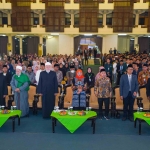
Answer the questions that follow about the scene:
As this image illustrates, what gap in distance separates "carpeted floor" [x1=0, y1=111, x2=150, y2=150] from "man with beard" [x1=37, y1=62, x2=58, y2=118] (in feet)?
1.39

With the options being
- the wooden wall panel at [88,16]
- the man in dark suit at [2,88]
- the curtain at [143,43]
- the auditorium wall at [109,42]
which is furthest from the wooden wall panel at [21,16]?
the man in dark suit at [2,88]

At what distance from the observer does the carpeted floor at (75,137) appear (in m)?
5.36

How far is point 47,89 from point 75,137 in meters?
2.00

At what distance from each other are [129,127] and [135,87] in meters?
1.21

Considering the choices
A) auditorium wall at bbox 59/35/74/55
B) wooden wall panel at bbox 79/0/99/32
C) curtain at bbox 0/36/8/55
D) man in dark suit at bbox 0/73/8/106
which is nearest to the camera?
man in dark suit at bbox 0/73/8/106

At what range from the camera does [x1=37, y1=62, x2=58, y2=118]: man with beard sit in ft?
23.9

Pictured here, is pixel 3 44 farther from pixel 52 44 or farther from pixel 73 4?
pixel 73 4

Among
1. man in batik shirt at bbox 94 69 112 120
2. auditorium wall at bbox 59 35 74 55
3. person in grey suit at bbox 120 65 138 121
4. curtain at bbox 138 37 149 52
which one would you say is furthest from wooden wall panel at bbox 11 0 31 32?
person in grey suit at bbox 120 65 138 121

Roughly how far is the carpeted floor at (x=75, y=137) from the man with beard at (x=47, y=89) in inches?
16.7

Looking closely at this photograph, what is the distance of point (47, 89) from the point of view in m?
7.28

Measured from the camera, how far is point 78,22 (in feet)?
84.5

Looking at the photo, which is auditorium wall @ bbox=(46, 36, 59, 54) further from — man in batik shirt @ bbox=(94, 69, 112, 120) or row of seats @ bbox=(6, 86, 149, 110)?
man in batik shirt @ bbox=(94, 69, 112, 120)

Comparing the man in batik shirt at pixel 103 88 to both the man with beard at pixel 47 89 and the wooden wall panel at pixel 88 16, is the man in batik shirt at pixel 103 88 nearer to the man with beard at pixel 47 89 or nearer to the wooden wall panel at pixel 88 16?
the man with beard at pixel 47 89

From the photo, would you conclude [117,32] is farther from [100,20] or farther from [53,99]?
[53,99]
